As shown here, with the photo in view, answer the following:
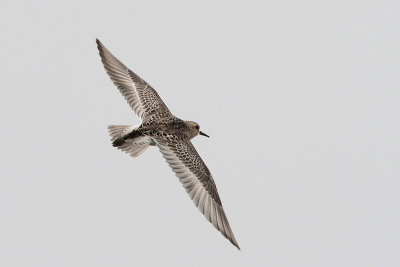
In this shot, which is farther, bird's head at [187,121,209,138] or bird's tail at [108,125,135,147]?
bird's head at [187,121,209,138]

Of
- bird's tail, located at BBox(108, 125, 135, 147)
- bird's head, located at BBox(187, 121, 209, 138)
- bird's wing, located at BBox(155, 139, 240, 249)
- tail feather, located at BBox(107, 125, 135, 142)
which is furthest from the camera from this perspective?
bird's head, located at BBox(187, 121, 209, 138)

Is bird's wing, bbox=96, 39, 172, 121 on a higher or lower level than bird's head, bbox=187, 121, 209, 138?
higher

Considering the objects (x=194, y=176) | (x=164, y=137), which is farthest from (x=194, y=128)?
(x=194, y=176)

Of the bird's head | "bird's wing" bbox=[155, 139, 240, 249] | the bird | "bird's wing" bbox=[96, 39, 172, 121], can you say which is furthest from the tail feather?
the bird's head

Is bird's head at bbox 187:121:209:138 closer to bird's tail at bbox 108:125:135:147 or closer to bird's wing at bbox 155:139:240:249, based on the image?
bird's wing at bbox 155:139:240:249

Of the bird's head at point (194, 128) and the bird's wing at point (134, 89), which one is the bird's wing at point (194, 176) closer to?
the bird's head at point (194, 128)

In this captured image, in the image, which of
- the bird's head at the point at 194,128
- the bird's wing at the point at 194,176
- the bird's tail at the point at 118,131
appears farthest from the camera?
the bird's head at the point at 194,128

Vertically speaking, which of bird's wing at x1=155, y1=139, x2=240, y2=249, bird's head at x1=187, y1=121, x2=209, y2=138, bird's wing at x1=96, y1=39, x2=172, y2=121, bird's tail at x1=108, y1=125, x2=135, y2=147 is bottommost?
bird's wing at x1=155, y1=139, x2=240, y2=249

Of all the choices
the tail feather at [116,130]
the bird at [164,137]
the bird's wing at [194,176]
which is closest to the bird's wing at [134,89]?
the bird at [164,137]
